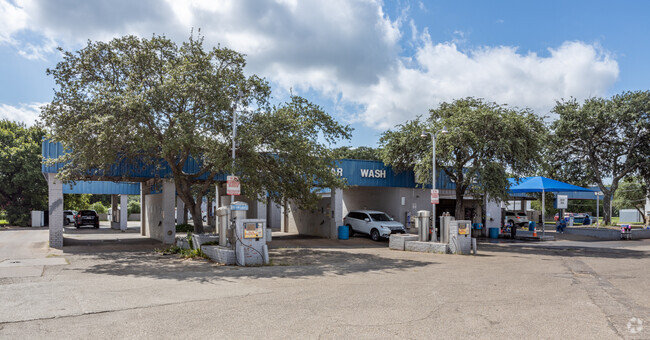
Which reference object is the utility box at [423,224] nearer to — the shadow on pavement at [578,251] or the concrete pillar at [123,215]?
A: the shadow on pavement at [578,251]

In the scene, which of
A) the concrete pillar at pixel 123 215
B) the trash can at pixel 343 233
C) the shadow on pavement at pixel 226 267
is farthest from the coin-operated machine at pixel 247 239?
the concrete pillar at pixel 123 215

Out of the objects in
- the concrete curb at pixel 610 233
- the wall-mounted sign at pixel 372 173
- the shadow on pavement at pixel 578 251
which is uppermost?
the wall-mounted sign at pixel 372 173

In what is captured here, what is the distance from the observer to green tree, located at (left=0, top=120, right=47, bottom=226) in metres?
40.1

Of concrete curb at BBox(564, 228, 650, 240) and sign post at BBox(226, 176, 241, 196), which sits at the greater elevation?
sign post at BBox(226, 176, 241, 196)

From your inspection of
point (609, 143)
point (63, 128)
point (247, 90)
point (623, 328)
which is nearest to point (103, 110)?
point (63, 128)

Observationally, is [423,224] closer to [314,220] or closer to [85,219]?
[314,220]

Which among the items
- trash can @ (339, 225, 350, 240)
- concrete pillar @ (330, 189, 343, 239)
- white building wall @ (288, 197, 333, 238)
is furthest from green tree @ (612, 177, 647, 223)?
trash can @ (339, 225, 350, 240)

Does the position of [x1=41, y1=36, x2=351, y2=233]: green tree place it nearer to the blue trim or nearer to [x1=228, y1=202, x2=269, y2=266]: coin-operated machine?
[x1=228, y1=202, x2=269, y2=266]: coin-operated machine

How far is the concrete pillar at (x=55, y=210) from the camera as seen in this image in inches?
810

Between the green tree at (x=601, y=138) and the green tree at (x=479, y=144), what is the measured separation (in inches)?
643

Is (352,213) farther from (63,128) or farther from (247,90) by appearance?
(63,128)

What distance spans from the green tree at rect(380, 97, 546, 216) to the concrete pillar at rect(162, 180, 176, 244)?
12.2m

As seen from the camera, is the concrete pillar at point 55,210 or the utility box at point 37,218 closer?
the concrete pillar at point 55,210

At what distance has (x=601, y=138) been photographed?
41500mm
